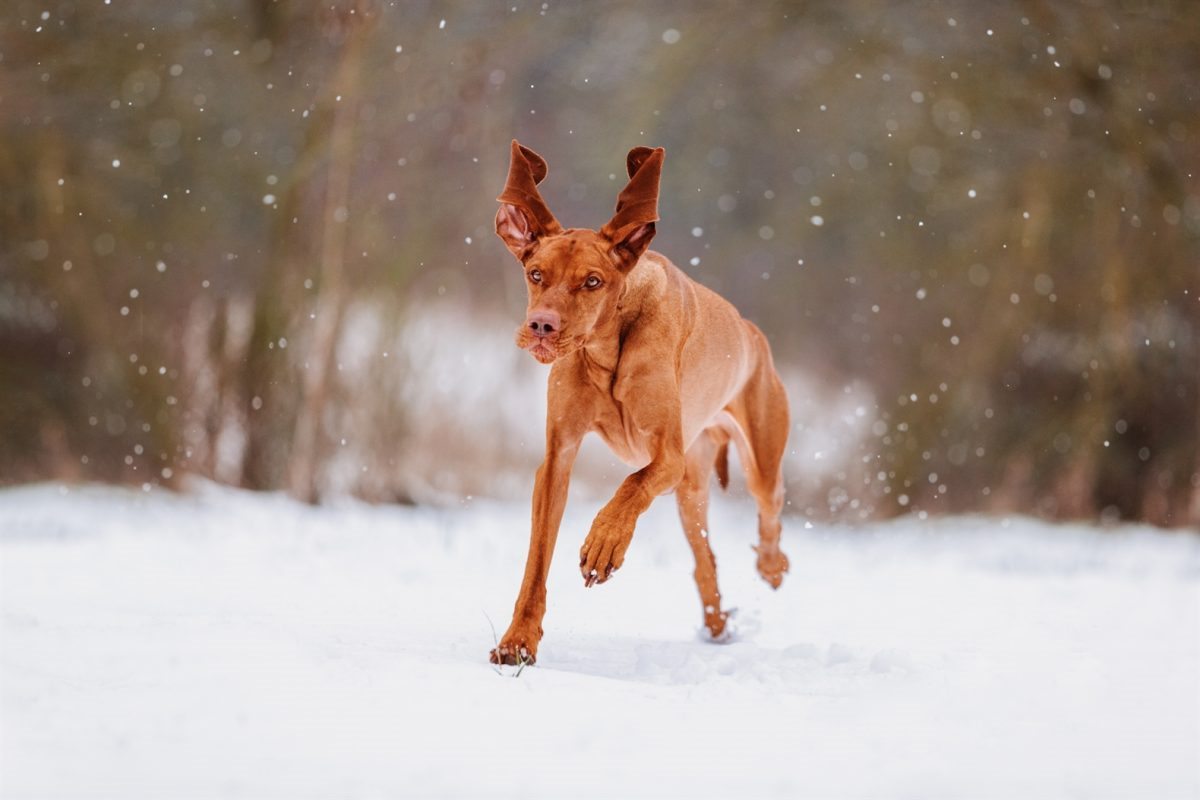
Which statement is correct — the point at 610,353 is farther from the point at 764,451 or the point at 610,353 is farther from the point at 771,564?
the point at 771,564

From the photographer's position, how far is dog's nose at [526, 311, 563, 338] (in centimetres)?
313

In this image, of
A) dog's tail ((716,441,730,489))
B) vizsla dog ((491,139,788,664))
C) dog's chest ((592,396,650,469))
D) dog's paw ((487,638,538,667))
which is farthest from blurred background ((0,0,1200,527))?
dog's paw ((487,638,538,667))

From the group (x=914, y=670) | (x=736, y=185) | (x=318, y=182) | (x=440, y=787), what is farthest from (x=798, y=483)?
(x=440, y=787)

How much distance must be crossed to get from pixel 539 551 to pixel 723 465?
1.63m

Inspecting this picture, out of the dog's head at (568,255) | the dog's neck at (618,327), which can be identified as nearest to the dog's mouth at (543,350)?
the dog's head at (568,255)

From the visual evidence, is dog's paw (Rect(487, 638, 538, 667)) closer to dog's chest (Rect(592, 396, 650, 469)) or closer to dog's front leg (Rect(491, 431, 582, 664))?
dog's front leg (Rect(491, 431, 582, 664))

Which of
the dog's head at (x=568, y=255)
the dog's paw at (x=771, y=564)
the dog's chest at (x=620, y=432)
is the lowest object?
the dog's paw at (x=771, y=564)

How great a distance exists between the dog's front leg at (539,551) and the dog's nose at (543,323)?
1.83 ft

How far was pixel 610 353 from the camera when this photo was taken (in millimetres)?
3588

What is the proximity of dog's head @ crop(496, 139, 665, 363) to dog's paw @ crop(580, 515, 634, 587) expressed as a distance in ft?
1.50

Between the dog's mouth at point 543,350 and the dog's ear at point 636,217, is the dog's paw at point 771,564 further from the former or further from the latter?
the dog's mouth at point 543,350

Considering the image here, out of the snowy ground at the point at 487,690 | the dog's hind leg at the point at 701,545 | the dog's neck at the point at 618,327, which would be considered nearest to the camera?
the snowy ground at the point at 487,690

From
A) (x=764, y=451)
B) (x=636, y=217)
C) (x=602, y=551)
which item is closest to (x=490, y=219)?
(x=764, y=451)

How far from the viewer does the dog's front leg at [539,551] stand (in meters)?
3.40
